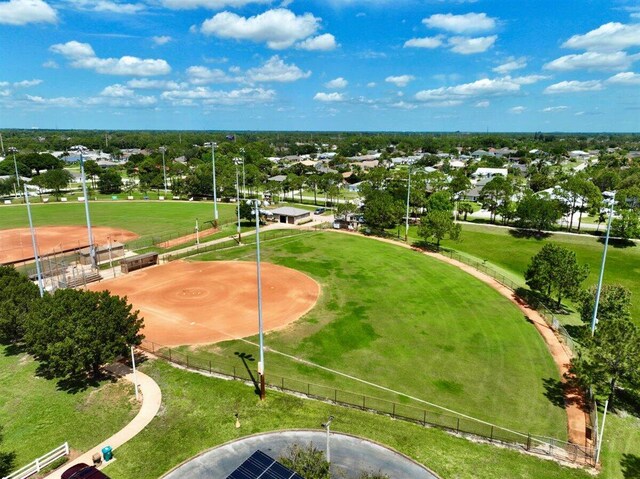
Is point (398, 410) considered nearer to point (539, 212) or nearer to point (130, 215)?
point (539, 212)

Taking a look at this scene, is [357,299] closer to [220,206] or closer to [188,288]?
[188,288]

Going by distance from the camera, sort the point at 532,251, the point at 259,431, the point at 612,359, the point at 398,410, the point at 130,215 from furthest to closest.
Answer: the point at 130,215 < the point at 532,251 < the point at 398,410 < the point at 612,359 < the point at 259,431

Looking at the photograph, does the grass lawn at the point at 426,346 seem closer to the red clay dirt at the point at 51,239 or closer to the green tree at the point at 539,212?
the green tree at the point at 539,212

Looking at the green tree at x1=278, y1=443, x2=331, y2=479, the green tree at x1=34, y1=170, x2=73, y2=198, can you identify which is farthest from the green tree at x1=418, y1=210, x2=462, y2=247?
the green tree at x1=34, y1=170, x2=73, y2=198

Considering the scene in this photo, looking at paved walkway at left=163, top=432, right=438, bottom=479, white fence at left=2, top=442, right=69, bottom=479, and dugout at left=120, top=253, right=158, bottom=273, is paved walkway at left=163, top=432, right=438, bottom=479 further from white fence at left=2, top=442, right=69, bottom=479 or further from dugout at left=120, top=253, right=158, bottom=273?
dugout at left=120, top=253, right=158, bottom=273

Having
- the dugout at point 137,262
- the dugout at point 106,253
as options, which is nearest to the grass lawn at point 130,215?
the dugout at point 106,253

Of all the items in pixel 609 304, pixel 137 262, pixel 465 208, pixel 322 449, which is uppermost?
pixel 465 208

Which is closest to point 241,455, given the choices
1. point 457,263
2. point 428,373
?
point 428,373

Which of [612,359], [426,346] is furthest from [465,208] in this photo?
[612,359]
